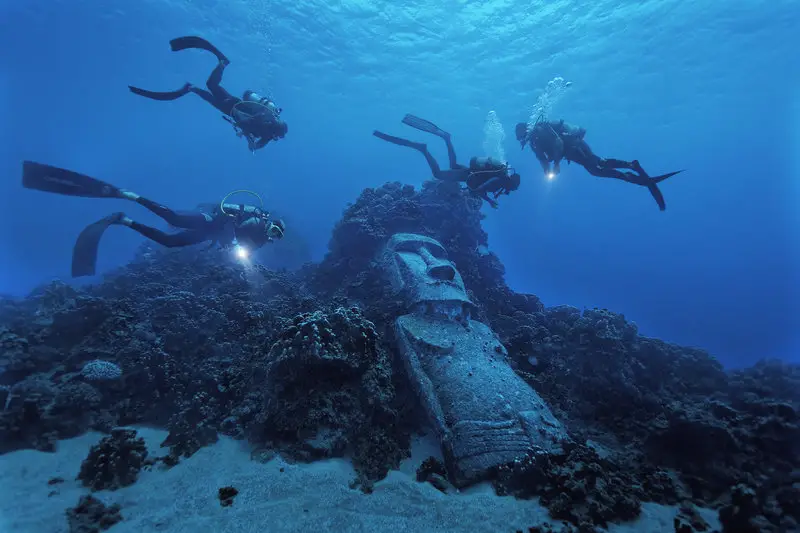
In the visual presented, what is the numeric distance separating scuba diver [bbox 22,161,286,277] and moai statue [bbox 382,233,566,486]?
10.8 feet

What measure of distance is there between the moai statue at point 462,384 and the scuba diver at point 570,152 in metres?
4.90

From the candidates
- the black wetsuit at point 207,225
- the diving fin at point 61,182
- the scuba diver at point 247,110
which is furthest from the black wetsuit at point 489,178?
the diving fin at point 61,182

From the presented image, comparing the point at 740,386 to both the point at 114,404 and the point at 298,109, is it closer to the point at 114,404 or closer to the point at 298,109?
the point at 114,404

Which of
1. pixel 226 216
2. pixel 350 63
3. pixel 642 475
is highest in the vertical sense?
pixel 350 63

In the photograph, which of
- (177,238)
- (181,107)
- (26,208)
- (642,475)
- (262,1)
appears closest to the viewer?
(642,475)

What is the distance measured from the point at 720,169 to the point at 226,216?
88.5 meters

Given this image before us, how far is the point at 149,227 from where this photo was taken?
6.73 metres

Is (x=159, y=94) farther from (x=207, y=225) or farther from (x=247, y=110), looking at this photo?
(x=207, y=225)

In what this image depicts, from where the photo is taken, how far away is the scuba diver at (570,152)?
9.64 metres

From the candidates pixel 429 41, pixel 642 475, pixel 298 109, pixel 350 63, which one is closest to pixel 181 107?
pixel 298 109

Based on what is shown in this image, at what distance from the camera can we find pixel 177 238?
277 inches

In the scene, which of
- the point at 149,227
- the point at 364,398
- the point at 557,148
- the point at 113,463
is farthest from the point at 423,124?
the point at 113,463

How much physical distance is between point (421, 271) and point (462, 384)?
3.14m

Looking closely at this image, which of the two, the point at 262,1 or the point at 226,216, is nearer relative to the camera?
the point at 226,216
